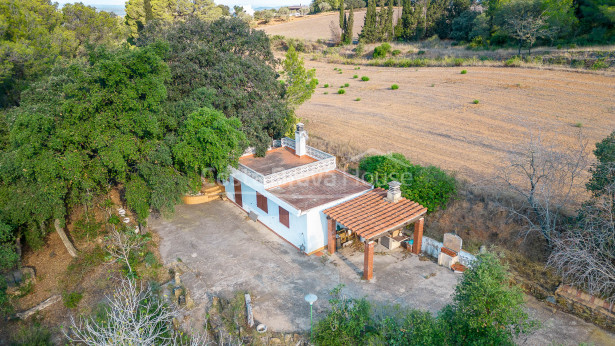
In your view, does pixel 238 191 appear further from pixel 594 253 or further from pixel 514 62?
pixel 514 62

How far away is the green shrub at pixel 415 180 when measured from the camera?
16812 millimetres

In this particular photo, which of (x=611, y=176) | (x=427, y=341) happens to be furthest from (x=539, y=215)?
(x=427, y=341)

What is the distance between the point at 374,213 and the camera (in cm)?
1493

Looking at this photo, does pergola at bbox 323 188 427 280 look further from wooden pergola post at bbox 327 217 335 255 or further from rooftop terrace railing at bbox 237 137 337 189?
rooftop terrace railing at bbox 237 137 337 189

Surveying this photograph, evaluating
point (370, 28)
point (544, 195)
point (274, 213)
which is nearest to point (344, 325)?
point (274, 213)

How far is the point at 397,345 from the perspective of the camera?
991cm

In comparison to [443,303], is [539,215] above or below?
above

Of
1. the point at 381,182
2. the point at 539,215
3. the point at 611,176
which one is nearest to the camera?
the point at 611,176

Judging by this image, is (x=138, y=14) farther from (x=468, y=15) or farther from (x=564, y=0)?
(x=564, y=0)

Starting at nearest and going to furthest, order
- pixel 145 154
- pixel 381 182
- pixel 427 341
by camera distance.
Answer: pixel 427 341, pixel 145 154, pixel 381 182

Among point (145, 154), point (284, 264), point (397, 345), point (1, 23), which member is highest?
point (1, 23)

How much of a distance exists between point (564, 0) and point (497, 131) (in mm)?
26282

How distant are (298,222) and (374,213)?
3.16 m

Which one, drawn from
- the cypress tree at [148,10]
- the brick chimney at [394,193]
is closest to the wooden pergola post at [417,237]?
the brick chimney at [394,193]
